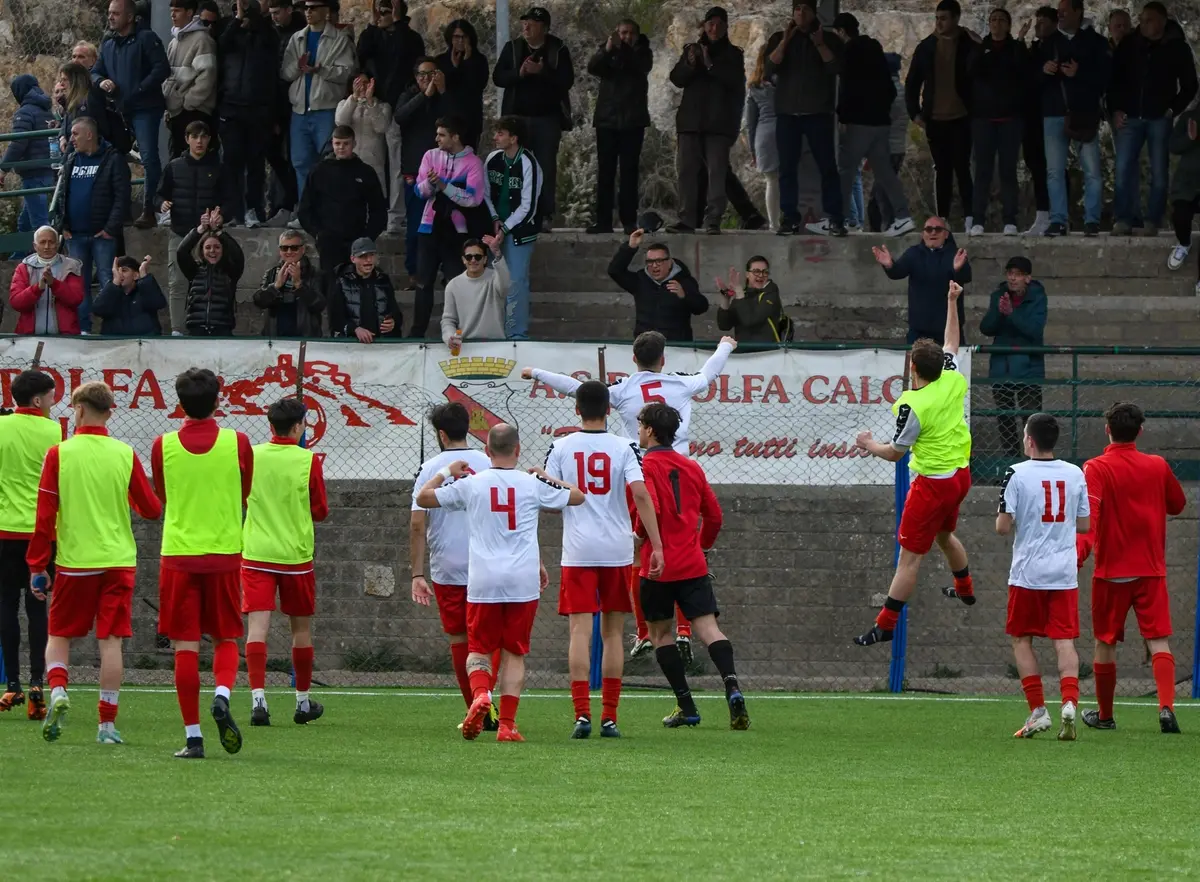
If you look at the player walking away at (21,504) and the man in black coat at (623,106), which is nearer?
the player walking away at (21,504)

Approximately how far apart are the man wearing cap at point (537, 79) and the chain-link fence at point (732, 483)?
3.77 meters

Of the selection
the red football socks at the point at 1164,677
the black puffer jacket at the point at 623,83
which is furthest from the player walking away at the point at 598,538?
A: the black puffer jacket at the point at 623,83

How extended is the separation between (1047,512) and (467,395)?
575 centimetres

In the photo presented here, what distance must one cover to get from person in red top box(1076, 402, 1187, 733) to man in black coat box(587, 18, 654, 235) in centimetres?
818

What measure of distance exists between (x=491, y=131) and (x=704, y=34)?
15.1 meters

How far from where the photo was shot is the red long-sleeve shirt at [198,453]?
9719 mm

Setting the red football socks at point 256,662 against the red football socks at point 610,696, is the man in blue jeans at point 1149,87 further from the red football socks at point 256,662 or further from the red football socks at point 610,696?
the red football socks at point 256,662

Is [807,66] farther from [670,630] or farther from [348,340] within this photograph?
[670,630]

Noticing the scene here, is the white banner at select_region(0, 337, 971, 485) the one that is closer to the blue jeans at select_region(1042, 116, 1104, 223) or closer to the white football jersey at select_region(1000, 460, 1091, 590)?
the white football jersey at select_region(1000, 460, 1091, 590)

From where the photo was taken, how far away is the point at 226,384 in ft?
53.7

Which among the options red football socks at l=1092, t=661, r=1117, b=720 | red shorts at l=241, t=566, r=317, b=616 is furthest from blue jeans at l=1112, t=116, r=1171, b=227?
red shorts at l=241, t=566, r=317, b=616

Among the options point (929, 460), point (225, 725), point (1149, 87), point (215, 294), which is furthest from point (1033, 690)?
point (1149, 87)

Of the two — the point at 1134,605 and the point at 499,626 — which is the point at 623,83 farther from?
the point at 499,626

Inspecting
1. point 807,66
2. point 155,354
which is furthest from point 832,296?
point 155,354
